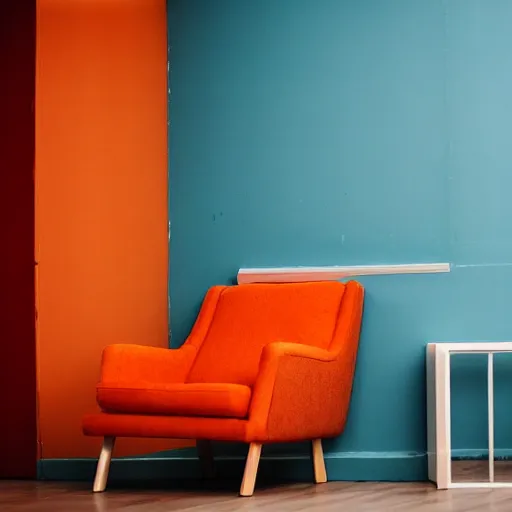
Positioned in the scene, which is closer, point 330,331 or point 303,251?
point 330,331

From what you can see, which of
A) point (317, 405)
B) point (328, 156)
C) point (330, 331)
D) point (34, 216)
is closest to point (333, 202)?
point (328, 156)

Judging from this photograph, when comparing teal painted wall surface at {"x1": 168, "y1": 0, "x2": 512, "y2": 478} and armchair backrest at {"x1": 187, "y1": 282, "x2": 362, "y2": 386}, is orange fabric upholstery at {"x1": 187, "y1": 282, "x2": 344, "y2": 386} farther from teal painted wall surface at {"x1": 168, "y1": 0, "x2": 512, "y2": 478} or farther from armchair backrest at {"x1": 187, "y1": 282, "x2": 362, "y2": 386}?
teal painted wall surface at {"x1": 168, "y1": 0, "x2": 512, "y2": 478}

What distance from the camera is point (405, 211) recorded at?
4.28 metres

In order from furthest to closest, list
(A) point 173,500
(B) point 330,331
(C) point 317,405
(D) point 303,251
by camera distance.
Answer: (D) point 303,251 → (B) point 330,331 → (C) point 317,405 → (A) point 173,500

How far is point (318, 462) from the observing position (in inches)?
157

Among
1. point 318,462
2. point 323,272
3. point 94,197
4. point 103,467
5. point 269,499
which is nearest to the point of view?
point 269,499

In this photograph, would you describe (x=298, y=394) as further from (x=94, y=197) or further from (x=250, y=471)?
(x=94, y=197)

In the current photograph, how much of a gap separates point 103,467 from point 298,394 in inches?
31.3

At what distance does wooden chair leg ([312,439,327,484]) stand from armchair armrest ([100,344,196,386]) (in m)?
0.62

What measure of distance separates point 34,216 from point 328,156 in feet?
4.29

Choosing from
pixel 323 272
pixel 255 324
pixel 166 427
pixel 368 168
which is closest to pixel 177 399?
pixel 166 427

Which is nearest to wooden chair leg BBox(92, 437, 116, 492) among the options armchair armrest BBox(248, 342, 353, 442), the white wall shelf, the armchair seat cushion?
the armchair seat cushion

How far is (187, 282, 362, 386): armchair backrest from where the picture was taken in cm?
408

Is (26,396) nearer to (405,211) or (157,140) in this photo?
(157,140)
